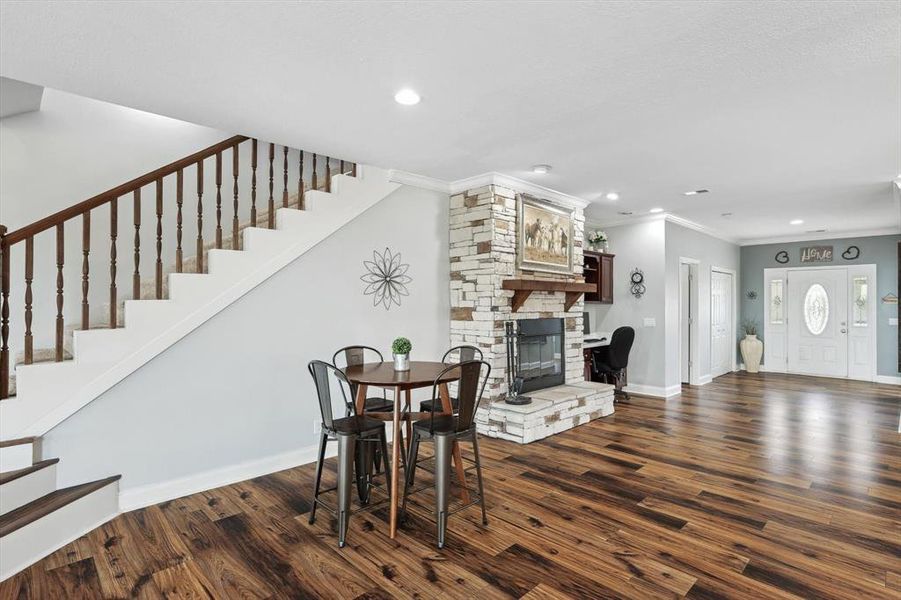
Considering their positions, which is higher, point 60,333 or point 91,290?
point 91,290

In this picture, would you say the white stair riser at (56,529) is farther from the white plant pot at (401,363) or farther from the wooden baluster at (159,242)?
the white plant pot at (401,363)

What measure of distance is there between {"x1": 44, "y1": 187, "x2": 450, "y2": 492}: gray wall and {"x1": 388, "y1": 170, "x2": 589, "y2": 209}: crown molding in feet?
0.34

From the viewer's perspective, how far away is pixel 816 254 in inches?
342

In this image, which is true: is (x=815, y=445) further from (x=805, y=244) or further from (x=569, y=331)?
(x=805, y=244)

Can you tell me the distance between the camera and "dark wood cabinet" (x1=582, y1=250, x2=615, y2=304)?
701 centimetres

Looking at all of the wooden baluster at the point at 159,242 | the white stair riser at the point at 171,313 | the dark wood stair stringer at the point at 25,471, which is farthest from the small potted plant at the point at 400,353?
the dark wood stair stringer at the point at 25,471

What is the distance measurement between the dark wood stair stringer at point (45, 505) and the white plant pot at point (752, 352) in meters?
9.87

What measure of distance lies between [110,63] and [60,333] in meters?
1.56

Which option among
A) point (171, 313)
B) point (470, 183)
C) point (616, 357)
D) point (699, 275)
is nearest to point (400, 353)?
point (171, 313)

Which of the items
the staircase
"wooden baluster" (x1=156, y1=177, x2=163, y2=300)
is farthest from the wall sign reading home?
"wooden baluster" (x1=156, y1=177, x2=163, y2=300)

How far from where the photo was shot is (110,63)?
8.05 ft

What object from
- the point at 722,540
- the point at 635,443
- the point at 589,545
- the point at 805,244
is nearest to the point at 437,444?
the point at 589,545

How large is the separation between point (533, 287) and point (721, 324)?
18.3 feet

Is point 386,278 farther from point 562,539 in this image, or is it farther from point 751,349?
point 751,349
